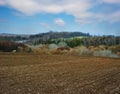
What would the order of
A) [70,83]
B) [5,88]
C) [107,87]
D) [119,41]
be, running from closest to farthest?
[5,88]
[107,87]
[70,83]
[119,41]

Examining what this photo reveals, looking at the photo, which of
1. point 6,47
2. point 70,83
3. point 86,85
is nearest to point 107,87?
point 86,85

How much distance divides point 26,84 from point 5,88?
2439 mm

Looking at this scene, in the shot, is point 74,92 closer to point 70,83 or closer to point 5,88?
point 70,83

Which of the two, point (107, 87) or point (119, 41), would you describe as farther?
point (119, 41)

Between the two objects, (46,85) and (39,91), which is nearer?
(39,91)

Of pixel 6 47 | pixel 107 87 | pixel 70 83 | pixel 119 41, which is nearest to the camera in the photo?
pixel 107 87

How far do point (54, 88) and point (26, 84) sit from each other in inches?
119

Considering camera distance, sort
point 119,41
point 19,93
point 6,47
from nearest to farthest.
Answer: point 19,93 → point 6,47 → point 119,41

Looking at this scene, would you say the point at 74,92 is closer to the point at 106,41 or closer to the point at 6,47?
the point at 6,47

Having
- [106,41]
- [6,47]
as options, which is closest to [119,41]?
[106,41]

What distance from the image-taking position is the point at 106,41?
637ft

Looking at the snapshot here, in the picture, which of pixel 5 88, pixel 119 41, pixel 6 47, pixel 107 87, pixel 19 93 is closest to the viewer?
pixel 19 93

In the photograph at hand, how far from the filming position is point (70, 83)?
22078 mm

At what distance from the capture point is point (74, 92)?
1820 centimetres
